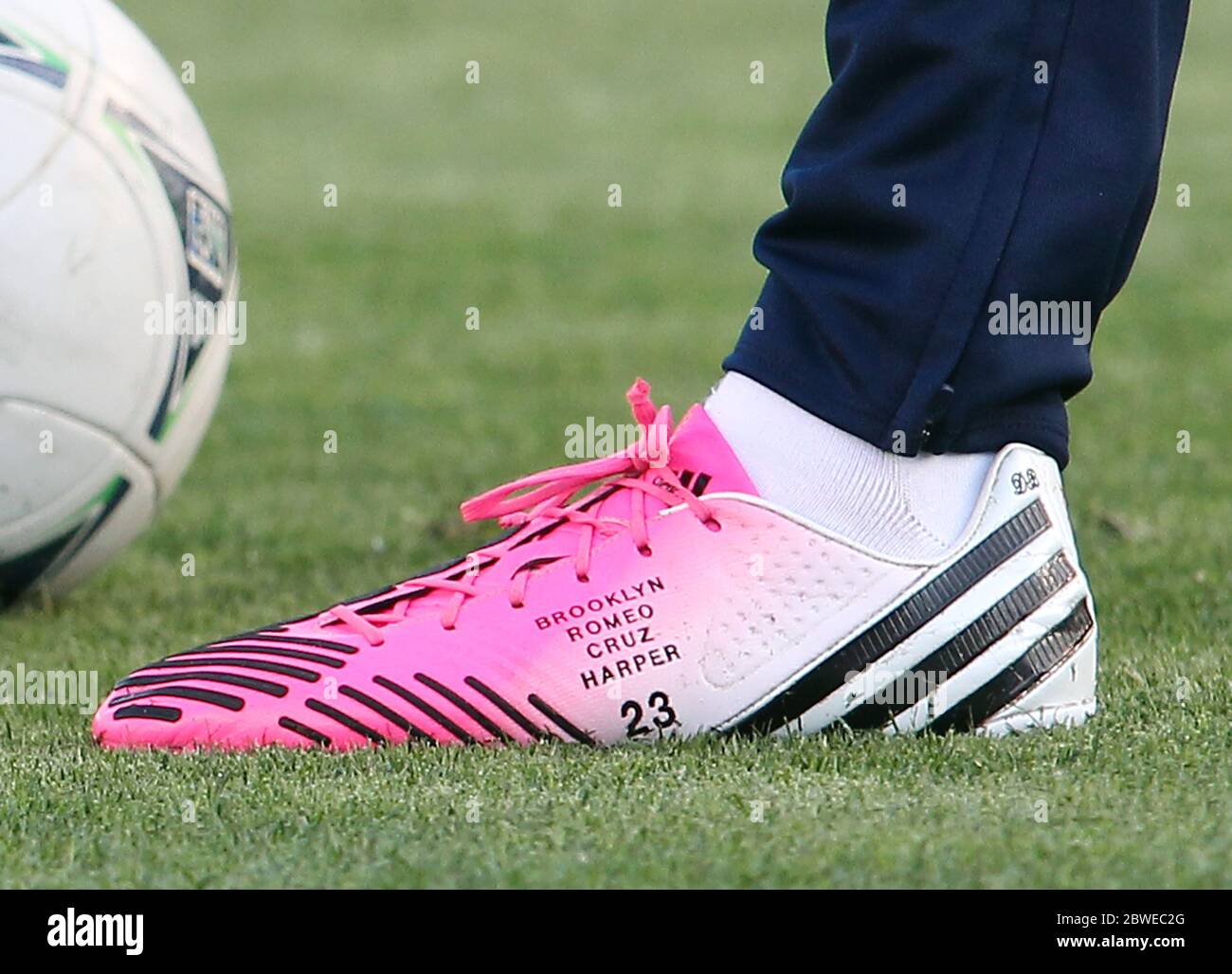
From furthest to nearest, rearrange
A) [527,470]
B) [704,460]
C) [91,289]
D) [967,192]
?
[527,470] < [91,289] < [704,460] < [967,192]

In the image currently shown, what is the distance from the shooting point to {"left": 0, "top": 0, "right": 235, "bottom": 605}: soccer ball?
214 cm

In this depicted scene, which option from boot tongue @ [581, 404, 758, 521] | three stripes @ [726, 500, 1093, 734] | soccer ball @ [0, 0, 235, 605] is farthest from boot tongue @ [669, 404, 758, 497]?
soccer ball @ [0, 0, 235, 605]

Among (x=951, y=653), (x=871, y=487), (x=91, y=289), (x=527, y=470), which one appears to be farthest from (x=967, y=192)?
(x=527, y=470)

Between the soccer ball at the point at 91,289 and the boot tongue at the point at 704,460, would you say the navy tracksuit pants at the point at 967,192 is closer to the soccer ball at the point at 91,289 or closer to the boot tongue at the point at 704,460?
the boot tongue at the point at 704,460

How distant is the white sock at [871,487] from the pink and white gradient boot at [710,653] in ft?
0.05

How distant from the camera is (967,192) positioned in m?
1.51

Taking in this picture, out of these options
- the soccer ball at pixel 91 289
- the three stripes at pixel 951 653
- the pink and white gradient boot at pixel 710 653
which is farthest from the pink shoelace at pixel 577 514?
the soccer ball at pixel 91 289

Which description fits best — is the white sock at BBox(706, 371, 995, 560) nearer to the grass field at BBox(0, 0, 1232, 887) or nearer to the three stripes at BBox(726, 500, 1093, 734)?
the three stripes at BBox(726, 500, 1093, 734)

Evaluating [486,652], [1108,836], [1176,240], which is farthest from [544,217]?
[1108,836]

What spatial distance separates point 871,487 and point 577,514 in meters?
0.25

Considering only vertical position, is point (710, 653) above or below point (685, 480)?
below

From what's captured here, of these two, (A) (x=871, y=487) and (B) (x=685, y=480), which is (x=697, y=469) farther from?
(A) (x=871, y=487)

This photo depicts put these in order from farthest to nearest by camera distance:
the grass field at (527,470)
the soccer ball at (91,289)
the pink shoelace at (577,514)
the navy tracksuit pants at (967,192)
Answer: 1. the soccer ball at (91,289)
2. the pink shoelace at (577,514)
3. the navy tracksuit pants at (967,192)
4. the grass field at (527,470)

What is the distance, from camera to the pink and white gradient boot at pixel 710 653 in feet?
5.15
